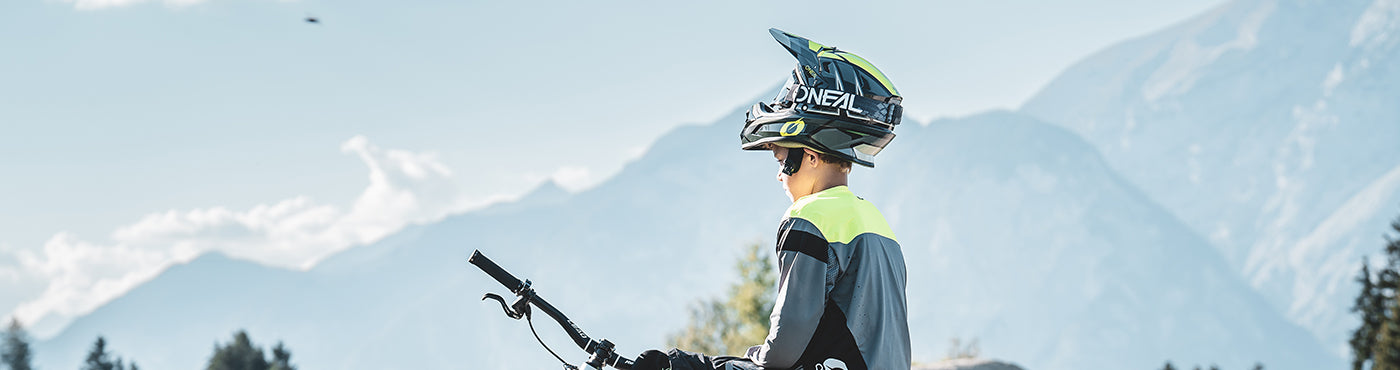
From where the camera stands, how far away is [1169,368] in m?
29.8

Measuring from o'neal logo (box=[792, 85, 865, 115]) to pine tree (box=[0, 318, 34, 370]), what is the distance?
70501 millimetres

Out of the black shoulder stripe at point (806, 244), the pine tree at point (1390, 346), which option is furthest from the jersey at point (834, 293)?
the pine tree at point (1390, 346)

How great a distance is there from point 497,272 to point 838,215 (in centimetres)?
146

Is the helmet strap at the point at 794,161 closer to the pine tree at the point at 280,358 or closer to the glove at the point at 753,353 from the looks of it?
the glove at the point at 753,353

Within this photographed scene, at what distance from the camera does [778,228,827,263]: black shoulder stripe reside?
14.0 ft

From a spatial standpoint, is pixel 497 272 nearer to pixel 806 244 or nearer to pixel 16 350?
pixel 806 244

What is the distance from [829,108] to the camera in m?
4.70

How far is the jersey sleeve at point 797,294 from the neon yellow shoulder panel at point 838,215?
5cm

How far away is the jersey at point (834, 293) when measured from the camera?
4.26 m

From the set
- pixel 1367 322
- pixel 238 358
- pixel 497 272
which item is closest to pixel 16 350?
pixel 238 358

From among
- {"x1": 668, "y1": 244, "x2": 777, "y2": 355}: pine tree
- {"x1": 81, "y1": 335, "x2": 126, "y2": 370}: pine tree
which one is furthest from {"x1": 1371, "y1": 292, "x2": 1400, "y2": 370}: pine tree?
{"x1": 81, "y1": 335, "x2": 126, "y2": 370}: pine tree

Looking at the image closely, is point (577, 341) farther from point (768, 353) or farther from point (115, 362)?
point (115, 362)

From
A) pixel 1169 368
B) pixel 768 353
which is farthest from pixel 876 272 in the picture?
pixel 1169 368

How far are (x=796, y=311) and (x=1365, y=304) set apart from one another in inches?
1699
